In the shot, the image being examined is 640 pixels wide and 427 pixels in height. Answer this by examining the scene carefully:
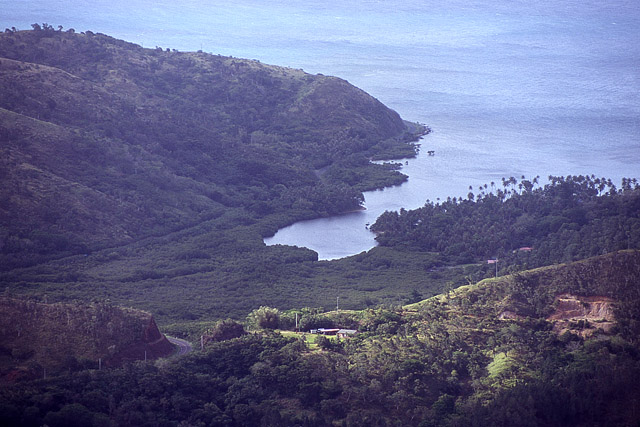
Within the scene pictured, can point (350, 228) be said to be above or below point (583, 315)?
above

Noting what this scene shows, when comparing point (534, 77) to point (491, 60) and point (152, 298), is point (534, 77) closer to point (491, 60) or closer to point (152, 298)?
point (491, 60)

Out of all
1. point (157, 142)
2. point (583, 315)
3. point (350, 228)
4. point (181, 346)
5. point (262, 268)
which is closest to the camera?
point (583, 315)

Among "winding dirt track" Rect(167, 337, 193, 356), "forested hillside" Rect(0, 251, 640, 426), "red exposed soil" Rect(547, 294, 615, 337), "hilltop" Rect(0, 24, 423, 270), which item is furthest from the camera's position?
"hilltop" Rect(0, 24, 423, 270)

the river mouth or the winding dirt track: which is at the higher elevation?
the river mouth

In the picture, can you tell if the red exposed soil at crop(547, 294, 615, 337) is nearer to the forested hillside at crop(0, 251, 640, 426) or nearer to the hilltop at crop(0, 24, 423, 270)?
the forested hillside at crop(0, 251, 640, 426)

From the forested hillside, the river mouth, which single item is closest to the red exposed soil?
the forested hillside

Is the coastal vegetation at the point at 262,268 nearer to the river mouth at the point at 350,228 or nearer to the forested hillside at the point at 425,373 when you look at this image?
the forested hillside at the point at 425,373

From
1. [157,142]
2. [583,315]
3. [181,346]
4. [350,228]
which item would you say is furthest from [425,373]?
[157,142]

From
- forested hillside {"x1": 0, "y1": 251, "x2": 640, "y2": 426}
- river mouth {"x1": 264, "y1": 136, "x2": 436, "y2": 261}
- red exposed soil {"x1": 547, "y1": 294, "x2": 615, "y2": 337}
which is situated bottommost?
forested hillside {"x1": 0, "y1": 251, "x2": 640, "y2": 426}

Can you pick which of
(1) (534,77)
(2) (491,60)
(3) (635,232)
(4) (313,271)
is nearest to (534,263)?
(3) (635,232)

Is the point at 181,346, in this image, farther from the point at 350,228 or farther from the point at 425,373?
the point at 350,228

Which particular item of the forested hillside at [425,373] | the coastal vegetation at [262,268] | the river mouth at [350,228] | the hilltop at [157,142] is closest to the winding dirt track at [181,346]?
the coastal vegetation at [262,268]
